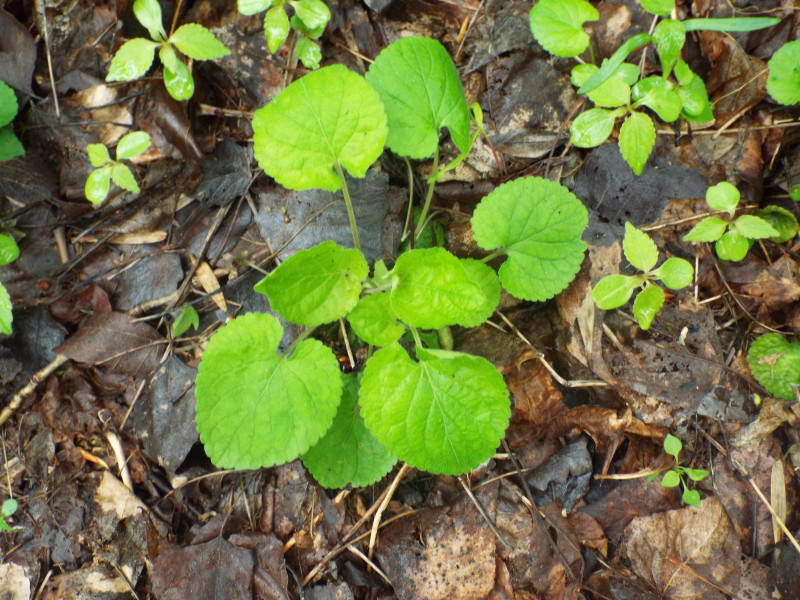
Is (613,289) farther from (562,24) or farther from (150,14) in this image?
(150,14)

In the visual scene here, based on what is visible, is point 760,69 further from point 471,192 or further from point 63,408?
point 63,408

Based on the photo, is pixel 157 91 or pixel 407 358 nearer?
pixel 407 358

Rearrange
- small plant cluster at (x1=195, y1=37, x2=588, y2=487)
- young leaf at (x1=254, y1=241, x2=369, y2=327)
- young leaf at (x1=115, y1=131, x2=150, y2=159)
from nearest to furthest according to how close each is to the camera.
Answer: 1. young leaf at (x1=254, y1=241, x2=369, y2=327)
2. small plant cluster at (x1=195, y1=37, x2=588, y2=487)
3. young leaf at (x1=115, y1=131, x2=150, y2=159)

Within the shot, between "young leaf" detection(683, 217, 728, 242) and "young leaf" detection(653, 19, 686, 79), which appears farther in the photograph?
"young leaf" detection(683, 217, 728, 242)

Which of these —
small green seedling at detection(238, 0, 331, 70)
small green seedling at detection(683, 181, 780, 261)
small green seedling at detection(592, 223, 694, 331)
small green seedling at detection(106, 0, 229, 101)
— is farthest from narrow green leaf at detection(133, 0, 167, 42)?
small green seedling at detection(683, 181, 780, 261)

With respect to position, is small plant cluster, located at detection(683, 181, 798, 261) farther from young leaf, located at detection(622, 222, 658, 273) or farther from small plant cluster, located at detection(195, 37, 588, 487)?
small plant cluster, located at detection(195, 37, 588, 487)

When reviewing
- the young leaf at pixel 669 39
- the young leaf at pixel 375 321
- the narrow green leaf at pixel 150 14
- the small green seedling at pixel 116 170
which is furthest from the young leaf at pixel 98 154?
the young leaf at pixel 669 39

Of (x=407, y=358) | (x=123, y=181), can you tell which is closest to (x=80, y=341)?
(x=123, y=181)

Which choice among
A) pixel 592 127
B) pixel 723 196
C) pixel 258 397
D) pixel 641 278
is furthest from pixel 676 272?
pixel 258 397
